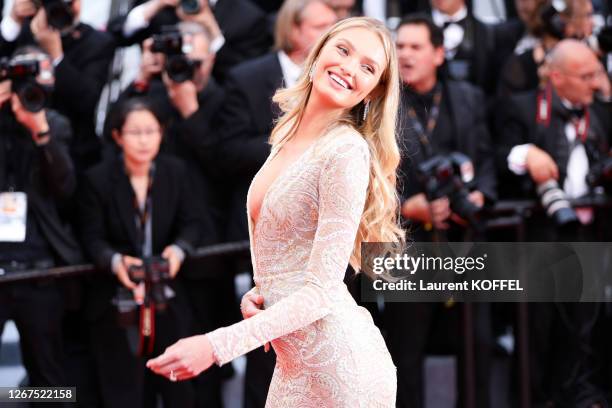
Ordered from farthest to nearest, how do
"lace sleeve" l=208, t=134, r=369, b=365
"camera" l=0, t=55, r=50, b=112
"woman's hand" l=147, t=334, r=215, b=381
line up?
"camera" l=0, t=55, r=50, b=112
"lace sleeve" l=208, t=134, r=369, b=365
"woman's hand" l=147, t=334, r=215, b=381

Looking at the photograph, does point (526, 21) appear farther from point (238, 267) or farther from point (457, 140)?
point (238, 267)

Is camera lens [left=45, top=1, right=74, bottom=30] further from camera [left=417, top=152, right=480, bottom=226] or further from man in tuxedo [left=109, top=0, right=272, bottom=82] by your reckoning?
camera [left=417, top=152, right=480, bottom=226]

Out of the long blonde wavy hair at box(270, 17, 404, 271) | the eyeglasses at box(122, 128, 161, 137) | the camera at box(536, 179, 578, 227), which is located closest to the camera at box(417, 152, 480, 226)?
the camera at box(536, 179, 578, 227)

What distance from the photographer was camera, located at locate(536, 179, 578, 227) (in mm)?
4562

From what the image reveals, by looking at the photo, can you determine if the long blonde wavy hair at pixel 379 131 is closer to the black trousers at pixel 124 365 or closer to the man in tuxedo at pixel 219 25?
the black trousers at pixel 124 365

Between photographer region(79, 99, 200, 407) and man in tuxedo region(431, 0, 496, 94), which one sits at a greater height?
man in tuxedo region(431, 0, 496, 94)

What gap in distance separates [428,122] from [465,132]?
17 cm

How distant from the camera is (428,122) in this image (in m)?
4.67

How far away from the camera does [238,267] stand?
471cm

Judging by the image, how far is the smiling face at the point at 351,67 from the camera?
2.30 metres

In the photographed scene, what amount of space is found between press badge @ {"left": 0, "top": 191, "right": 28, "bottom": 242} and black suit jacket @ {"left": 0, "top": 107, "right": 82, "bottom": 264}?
0.07 m

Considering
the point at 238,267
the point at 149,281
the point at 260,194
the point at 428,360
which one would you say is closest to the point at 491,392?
the point at 428,360

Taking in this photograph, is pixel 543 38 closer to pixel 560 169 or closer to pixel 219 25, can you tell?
pixel 560 169

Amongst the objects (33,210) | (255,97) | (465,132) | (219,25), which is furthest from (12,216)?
(465,132)
